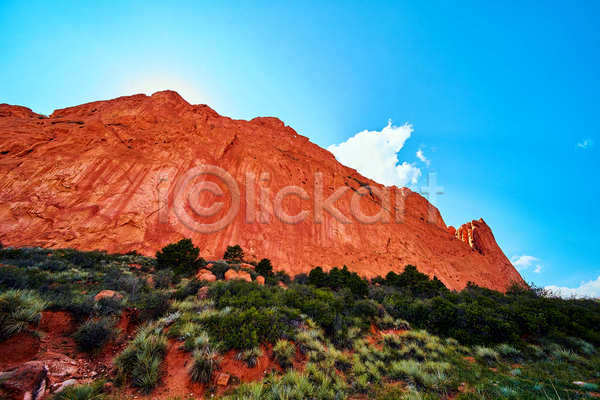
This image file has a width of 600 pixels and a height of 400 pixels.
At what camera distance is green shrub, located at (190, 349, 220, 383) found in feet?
13.3

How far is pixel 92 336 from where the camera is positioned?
443 cm

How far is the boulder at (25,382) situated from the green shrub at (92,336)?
1.37 meters

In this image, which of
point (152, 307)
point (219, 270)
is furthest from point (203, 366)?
point (219, 270)

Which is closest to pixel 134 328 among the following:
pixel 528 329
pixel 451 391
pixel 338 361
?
pixel 338 361

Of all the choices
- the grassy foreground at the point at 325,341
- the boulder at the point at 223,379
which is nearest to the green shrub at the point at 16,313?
the grassy foreground at the point at 325,341

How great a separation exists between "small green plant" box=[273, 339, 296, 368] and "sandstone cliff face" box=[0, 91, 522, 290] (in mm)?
22184

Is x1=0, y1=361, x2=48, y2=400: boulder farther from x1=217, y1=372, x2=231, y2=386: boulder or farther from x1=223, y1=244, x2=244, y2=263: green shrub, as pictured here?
x1=223, y1=244, x2=244, y2=263: green shrub

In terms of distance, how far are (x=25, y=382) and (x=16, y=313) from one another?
6.58 feet

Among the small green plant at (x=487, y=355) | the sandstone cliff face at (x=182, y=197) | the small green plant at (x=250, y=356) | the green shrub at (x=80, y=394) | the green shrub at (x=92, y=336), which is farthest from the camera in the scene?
the sandstone cliff face at (x=182, y=197)

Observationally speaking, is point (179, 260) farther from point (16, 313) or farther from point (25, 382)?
point (25, 382)

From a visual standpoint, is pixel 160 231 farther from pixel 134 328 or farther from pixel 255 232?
pixel 134 328

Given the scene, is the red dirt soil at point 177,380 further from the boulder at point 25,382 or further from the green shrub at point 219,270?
the green shrub at point 219,270

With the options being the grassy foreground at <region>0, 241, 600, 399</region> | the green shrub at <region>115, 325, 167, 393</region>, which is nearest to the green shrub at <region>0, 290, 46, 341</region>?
the grassy foreground at <region>0, 241, 600, 399</region>

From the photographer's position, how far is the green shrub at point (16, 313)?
3686mm
